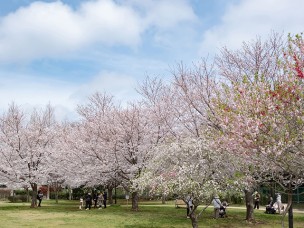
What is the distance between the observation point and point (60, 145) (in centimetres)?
3403

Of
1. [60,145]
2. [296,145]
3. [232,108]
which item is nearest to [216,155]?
[232,108]

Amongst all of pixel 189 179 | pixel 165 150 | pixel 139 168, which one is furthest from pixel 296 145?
pixel 139 168

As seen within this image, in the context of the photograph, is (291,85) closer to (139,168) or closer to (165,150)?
(165,150)

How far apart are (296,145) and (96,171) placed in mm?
20522

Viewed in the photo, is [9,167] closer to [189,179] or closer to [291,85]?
[189,179]

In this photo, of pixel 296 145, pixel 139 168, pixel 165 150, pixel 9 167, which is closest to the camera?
pixel 296 145

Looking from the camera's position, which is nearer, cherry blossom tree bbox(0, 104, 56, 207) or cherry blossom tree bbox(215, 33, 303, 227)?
cherry blossom tree bbox(215, 33, 303, 227)

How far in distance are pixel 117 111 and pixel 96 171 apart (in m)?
4.90

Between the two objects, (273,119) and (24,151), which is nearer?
(273,119)

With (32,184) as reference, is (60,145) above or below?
above

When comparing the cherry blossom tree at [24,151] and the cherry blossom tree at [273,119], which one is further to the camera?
the cherry blossom tree at [24,151]

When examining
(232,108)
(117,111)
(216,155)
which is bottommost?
(216,155)

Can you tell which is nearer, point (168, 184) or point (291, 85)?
point (291, 85)

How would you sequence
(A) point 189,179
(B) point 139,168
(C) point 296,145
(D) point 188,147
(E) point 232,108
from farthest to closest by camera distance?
(B) point 139,168 < (D) point 188,147 < (A) point 189,179 < (E) point 232,108 < (C) point 296,145
